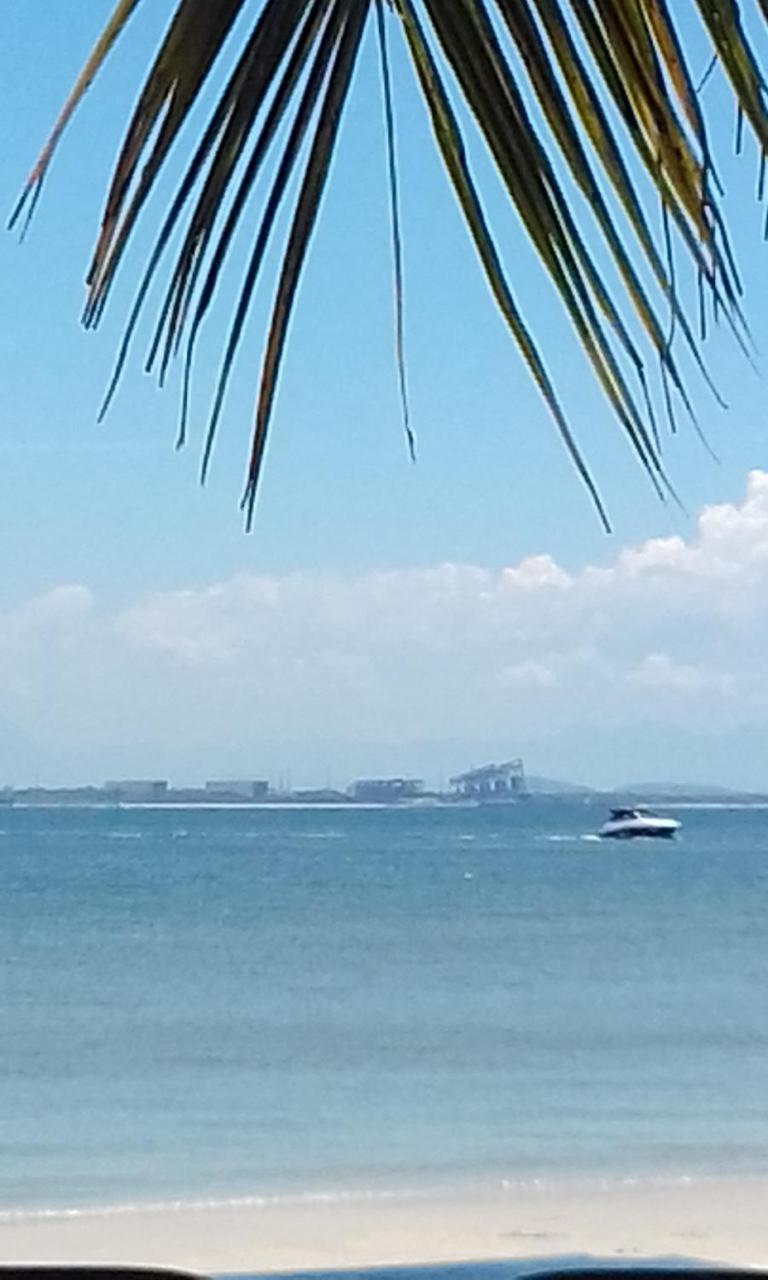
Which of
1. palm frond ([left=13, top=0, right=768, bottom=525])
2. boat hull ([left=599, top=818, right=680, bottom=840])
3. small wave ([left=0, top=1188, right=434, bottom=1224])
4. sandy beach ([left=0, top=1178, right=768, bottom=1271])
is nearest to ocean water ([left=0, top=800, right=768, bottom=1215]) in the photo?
small wave ([left=0, top=1188, right=434, bottom=1224])

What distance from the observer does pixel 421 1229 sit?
22.9ft

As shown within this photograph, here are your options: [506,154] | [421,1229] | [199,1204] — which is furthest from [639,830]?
[506,154]

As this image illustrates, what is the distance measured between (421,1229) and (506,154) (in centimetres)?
681

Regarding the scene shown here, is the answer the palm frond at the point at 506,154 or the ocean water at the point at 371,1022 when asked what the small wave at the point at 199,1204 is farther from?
the palm frond at the point at 506,154

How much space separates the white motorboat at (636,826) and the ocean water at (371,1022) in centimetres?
220

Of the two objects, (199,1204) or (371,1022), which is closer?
(199,1204)

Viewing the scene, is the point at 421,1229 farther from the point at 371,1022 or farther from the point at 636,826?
the point at 636,826

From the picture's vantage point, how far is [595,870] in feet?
87.9

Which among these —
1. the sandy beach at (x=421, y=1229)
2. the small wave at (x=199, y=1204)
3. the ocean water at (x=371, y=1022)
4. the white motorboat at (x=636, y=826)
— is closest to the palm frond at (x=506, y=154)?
the sandy beach at (x=421, y=1229)

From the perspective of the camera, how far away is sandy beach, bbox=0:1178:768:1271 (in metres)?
6.25

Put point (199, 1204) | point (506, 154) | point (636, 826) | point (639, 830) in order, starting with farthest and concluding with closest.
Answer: point (639, 830), point (636, 826), point (199, 1204), point (506, 154)

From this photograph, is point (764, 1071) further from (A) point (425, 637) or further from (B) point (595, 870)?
(A) point (425, 637)

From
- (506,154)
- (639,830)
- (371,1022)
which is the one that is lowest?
(371,1022)

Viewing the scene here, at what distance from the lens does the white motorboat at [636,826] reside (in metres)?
32.2
